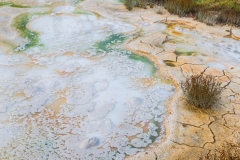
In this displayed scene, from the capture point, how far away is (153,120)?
4.28m

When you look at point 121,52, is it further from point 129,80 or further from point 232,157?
point 232,157

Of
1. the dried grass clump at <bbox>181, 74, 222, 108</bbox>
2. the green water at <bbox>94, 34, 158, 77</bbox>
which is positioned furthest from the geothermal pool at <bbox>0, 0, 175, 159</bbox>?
the dried grass clump at <bbox>181, 74, 222, 108</bbox>

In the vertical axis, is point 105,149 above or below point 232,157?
below

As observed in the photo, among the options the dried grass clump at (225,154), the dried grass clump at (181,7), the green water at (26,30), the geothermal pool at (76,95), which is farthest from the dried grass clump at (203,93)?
the dried grass clump at (181,7)

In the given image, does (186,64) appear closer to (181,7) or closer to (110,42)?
(110,42)

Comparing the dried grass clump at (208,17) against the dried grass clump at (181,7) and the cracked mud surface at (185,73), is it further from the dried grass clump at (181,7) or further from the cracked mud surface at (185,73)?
the dried grass clump at (181,7)

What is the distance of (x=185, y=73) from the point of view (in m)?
5.43

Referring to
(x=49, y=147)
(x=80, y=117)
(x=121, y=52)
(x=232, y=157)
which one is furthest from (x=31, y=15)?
(x=232, y=157)

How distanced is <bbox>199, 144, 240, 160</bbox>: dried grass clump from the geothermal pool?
0.71 meters

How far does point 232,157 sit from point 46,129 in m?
2.39

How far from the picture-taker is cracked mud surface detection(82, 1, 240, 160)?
380 cm

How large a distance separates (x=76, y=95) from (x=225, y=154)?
2469 millimetres

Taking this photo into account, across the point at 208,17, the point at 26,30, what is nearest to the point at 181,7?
the point at 208,17

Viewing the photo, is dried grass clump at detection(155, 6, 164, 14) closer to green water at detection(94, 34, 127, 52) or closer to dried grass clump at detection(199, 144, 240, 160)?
green water at detection(94, 34, 127, 52)
